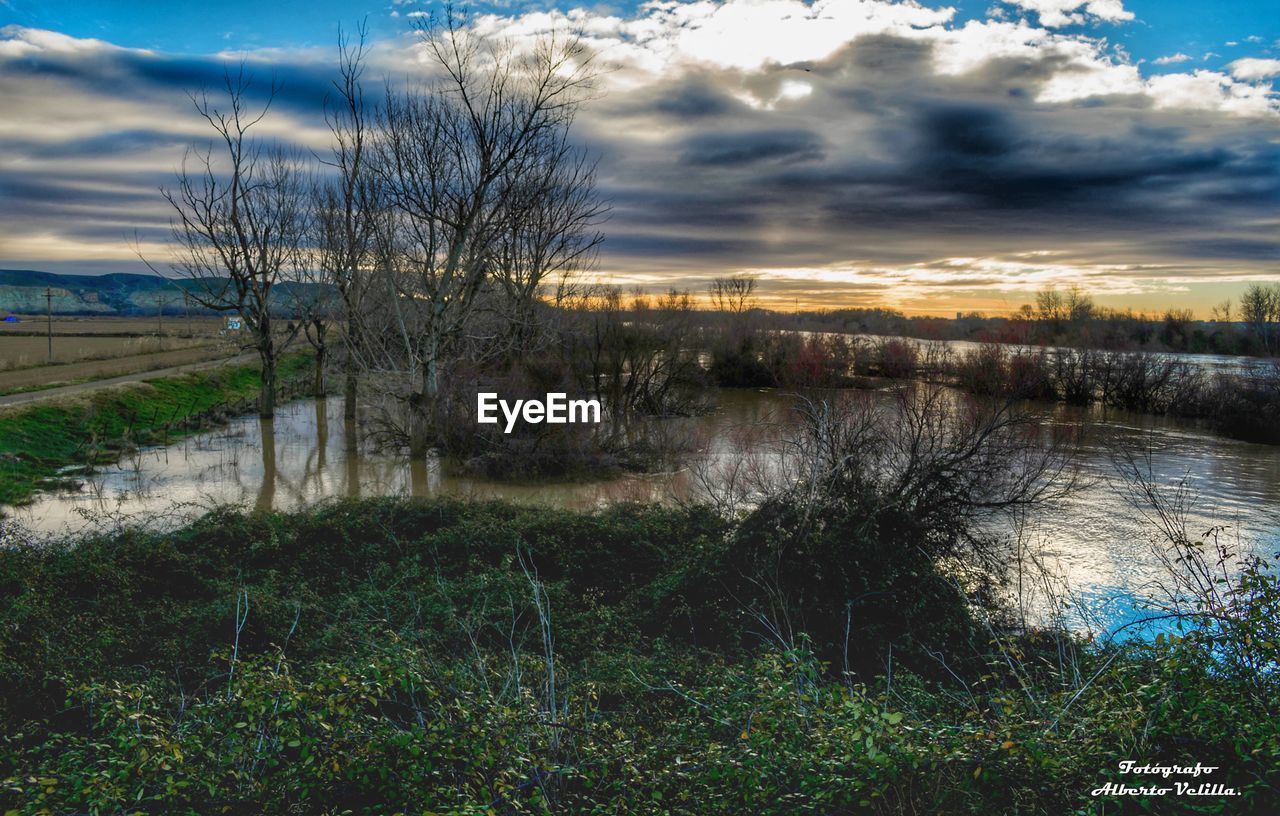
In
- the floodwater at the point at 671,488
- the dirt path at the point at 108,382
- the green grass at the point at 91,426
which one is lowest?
the floodwater at the point at 671,488

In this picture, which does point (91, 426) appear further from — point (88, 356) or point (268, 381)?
point (88, 356)

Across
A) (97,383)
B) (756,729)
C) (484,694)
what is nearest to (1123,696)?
(756,729)

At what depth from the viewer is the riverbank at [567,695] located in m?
4.68

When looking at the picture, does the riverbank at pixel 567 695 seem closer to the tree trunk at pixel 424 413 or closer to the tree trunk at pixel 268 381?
the tree trunk at pixel 424 413

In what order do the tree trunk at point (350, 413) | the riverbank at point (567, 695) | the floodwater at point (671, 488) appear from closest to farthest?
the riverbank at point (567, 695) < the floodwater at point (671, 488) < the tree trunk at point (350, 413)

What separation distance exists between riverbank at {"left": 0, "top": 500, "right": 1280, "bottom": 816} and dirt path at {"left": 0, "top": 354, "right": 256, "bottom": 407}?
14769 millimetres

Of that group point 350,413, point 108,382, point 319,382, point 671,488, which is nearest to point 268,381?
point 350,413

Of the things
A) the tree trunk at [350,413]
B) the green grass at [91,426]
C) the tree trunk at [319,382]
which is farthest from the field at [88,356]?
the tree trunk at [350,413]

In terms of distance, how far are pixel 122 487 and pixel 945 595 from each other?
642 inches

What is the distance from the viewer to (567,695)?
608cm

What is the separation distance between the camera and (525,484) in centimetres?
1803

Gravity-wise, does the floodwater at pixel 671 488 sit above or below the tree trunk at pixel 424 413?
below

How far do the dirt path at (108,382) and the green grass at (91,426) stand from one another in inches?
22.6

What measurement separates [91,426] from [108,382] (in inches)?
263
